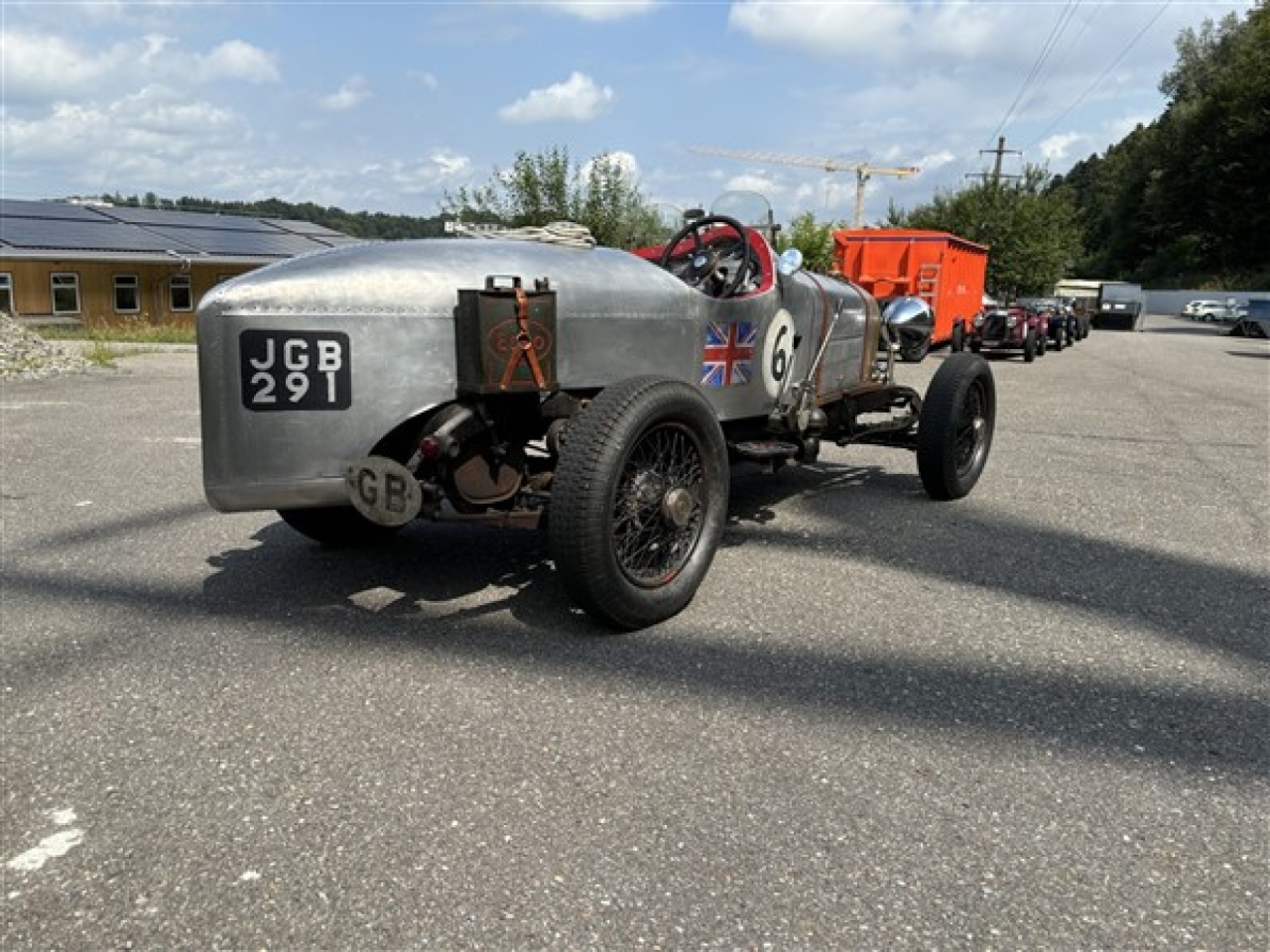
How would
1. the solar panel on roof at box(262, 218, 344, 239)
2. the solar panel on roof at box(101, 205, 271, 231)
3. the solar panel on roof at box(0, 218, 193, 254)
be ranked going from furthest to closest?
the solar panel on roof at box(262, 218, 344, 239) < the solar panel on roof at box(101, 205, 271, 231) < the solar panel on roof at box(0, 218, 193, 254)

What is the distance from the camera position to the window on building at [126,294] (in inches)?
1199

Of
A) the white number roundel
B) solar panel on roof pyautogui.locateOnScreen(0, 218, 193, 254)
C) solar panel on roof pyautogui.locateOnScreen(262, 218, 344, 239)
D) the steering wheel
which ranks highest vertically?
solar panel on roof pyautogui.locateOnScreen(262, 218, 344, 239)

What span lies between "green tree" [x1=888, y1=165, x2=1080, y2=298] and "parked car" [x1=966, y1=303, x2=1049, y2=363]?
26.0 m

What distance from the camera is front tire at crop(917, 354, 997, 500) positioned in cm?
584

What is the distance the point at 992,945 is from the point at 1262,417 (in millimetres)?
A: 11620

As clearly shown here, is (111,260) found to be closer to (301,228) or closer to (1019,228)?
(301,228)

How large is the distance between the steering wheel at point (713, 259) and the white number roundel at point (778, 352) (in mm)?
324

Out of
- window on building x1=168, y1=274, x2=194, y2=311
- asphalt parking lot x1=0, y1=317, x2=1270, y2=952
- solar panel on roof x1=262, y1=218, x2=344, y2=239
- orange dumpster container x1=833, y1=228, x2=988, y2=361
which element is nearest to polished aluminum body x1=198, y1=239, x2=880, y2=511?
asphalt parking lot x1=0, y1=317, x2=1270, y2=952

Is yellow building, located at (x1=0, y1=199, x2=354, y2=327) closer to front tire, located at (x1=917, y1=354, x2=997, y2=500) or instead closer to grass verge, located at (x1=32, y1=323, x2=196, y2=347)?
grass verge, located at (x1=32, y1=323, x2=196, y2=347)

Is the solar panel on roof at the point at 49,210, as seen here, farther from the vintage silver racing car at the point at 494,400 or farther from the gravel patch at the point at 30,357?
the vintage silver racing car at the point at 494,400

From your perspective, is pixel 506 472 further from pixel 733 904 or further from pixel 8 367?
pixel 8 367

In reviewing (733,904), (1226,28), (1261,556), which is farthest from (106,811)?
(1226,28)

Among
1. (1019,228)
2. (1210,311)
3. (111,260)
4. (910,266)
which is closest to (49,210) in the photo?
(111,260)

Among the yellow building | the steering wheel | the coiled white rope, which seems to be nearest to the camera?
the coiled white rope
